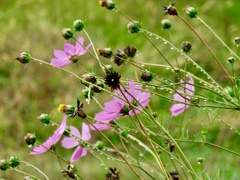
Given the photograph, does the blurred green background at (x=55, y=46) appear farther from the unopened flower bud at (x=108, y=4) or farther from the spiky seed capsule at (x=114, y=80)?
the spiky seed capsule at (x=114, y=80)

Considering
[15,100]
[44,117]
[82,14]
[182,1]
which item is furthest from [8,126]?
[44,117]

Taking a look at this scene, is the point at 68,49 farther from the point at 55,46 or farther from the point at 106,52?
the point at 55,46

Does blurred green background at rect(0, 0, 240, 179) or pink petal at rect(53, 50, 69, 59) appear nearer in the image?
pink petal at rect(53, 50, 69, 59)

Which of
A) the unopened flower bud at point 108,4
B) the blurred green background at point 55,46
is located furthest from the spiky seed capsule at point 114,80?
the blurred green background at point 55,46

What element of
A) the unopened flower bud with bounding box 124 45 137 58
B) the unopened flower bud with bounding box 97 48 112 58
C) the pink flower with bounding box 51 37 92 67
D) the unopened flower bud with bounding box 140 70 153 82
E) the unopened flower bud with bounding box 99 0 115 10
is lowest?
the unopened flower bud with bounding box 140 70 153 82

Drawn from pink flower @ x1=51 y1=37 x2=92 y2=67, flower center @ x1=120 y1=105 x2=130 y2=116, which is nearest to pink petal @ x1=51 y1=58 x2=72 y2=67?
pink flower @ x1=51 y1=37 x2=92 y2=67

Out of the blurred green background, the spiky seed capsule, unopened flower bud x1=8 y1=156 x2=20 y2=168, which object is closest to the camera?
the spiky seed capsule

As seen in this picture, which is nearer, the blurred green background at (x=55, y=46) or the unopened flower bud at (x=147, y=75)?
the unopened flower bud at (x=147, y=75)

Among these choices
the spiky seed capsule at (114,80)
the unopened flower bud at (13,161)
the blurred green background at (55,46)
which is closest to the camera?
the spiky seed capsule at (114,80)

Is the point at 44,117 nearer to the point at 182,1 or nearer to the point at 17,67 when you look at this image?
the point at 17,67

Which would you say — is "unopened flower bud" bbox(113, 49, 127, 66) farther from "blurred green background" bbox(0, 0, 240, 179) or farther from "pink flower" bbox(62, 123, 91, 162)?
"blurred green background" bbox(0, 0, 240, 179)
